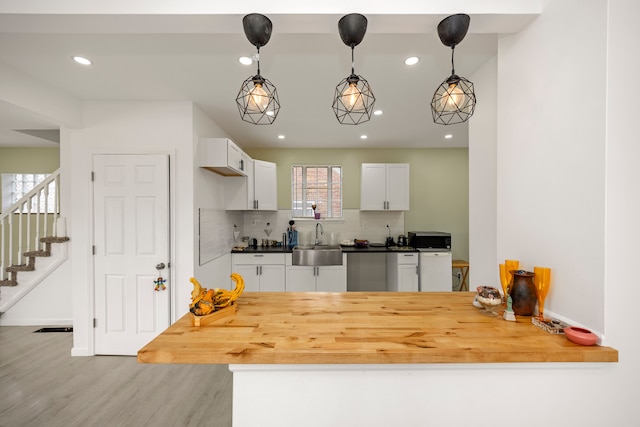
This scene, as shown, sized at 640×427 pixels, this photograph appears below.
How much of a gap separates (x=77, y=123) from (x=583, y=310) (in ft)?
13.7

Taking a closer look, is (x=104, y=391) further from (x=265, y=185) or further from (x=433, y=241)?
(x=433, y=241)

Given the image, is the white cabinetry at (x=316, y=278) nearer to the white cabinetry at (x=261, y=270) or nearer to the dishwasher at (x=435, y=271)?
the white cabinetry at (x=261, y=270)

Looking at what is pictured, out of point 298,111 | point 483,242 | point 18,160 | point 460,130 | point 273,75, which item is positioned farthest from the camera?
point 18,160

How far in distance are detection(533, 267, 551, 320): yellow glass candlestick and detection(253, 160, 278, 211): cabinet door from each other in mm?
3520

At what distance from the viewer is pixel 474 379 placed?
0.99m

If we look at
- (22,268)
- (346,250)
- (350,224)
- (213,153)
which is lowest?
(22,268)

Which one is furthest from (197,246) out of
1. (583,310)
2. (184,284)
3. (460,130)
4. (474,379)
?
(460,130)

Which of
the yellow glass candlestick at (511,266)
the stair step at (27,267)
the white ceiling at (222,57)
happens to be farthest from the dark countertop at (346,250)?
the yellow glass candlestick at (511,266)

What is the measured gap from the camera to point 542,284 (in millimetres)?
1198

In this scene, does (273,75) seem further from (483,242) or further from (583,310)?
(583,310)

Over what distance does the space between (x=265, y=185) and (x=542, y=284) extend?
3.61 metres

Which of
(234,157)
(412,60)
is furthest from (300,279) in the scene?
(412,60)

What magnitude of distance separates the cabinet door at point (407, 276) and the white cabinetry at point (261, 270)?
70.4 inches

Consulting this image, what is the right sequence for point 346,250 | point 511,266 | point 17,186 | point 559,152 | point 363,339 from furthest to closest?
point 17,186 → point 346,250 → point 511,266 → point 559,152 → point 363,339
